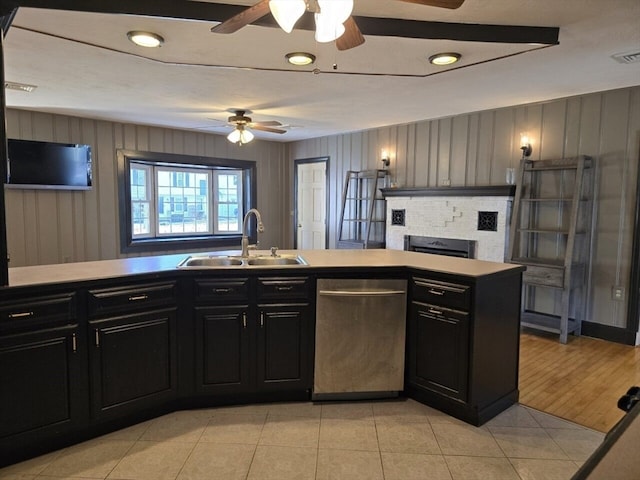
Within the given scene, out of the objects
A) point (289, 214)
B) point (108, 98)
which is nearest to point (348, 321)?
point (108, 98)

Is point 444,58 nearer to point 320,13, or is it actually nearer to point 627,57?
point 627,57

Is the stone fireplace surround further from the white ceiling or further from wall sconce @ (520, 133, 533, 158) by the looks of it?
the white ceiling

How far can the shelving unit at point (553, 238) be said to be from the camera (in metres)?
4.18

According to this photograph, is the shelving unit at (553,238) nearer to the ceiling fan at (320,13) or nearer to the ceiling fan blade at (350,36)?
the ceiling fan blade at (350,36)

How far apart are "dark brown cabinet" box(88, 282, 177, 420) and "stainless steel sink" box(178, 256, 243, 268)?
1.23ft

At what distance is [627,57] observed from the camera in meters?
3.23

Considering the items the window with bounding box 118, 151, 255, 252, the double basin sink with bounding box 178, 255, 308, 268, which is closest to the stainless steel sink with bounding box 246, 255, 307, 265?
the double basin sink with bounding box 178, 255, 308, 268

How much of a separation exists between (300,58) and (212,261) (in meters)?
1.67

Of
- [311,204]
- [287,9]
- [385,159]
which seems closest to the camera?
[287,9]

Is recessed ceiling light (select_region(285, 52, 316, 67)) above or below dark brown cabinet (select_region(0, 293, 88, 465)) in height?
above

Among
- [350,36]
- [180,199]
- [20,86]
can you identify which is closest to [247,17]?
[350,36]

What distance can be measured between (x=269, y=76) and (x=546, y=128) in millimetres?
3121

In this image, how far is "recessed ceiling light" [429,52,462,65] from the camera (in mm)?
3080

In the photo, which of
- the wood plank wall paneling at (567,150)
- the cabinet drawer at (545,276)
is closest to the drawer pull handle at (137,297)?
the cabinet drawer at (545,276)
